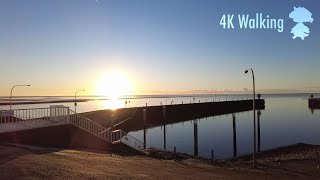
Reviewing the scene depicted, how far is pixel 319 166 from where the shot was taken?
85.3 feet

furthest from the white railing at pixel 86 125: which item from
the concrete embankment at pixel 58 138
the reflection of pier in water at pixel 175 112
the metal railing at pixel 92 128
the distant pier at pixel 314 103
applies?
the distant pier at pixel 314 103

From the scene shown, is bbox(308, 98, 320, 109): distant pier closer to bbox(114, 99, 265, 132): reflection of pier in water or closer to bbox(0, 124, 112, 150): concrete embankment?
bbox(114, 99, 265, 132): reflection of pier in water

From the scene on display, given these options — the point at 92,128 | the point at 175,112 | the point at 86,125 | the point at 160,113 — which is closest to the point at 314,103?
the point at 175,112

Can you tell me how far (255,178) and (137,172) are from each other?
6546 mm

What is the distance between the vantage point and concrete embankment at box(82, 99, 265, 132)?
63625mm

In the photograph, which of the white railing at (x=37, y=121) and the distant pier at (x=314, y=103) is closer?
the white railing at (x=37, y=121)

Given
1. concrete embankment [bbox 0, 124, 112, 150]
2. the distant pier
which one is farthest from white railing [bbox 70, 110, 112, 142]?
the distant pier

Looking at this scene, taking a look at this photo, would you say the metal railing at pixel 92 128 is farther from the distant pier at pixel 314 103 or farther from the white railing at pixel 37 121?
the distant pier at pixel 314 103

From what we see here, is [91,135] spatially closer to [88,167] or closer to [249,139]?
[88,167]

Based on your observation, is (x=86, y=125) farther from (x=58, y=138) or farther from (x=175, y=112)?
(x=175, y=112)

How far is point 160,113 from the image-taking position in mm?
88000

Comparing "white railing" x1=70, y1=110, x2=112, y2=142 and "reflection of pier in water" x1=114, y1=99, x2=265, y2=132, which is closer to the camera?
"white railing" x1=70, y1=110, x2=112, y2=142

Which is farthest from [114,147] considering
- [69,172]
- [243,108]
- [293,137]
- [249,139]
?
[243,108]

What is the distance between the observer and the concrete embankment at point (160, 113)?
6362 centimetres
